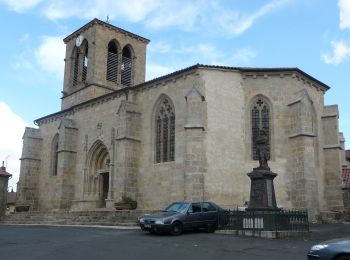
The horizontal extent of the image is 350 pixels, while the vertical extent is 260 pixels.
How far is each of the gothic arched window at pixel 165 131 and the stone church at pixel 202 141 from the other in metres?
0.06

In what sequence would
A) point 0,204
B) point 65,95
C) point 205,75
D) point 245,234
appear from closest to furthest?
point 245,234
point 205,75
point 0,204
point 65,95

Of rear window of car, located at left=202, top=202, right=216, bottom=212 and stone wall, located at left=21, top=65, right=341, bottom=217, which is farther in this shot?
stone wall, located at left=21, top=65, right=341, bottom=217

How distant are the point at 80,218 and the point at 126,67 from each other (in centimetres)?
1517

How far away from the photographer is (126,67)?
1350 inches

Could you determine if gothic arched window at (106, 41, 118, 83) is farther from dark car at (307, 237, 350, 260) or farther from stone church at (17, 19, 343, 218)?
dark car at (307, 237, 350, 260)

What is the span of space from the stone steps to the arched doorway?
3.49m

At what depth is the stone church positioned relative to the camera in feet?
70.4

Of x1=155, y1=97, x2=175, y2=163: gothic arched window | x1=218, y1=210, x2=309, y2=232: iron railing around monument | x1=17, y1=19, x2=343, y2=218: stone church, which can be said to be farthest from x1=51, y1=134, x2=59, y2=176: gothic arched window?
x1=218, y1=210, x2=309, y2=232: iron railing around monument

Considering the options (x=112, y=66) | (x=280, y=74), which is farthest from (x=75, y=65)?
(x=280, y=74)

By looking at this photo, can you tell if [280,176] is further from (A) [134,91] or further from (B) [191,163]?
(A) [134,91]

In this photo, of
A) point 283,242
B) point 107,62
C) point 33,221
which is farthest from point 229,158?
point 107,62

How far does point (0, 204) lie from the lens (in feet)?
102

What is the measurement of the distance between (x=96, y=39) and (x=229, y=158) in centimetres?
1563

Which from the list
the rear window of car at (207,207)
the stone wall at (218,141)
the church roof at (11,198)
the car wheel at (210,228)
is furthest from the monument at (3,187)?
the car wheel at (210,228)
